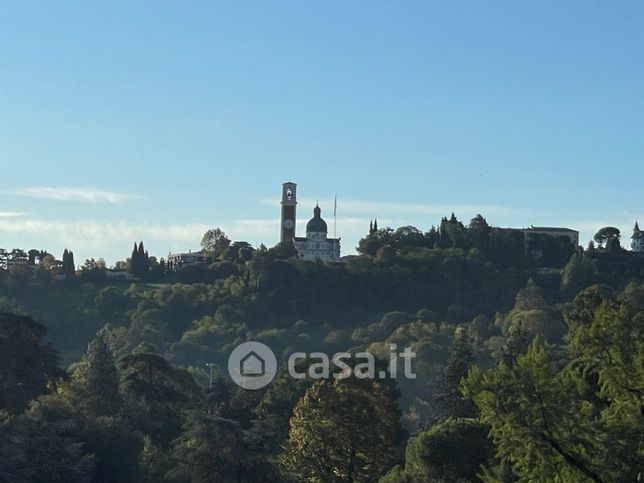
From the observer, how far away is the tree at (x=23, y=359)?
5803 centimetres

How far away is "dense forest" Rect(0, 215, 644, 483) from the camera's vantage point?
24.8 metres

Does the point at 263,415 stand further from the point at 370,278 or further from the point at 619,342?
the point at 370,278

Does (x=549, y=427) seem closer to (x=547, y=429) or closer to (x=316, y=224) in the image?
(x=547, y=429)

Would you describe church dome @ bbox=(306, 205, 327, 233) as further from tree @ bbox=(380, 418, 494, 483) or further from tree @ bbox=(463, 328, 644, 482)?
tree @ bbox=(463, 328, 644, 482)

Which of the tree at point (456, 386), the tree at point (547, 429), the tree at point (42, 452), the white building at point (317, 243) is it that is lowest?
the tree at point (42, 452)

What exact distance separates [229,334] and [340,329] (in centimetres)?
1178

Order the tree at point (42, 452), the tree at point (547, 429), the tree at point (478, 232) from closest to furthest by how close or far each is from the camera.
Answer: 1. the tree at point (547, 429)
2. the tree at point (42, 452)
3. the tree at point (478, 232)

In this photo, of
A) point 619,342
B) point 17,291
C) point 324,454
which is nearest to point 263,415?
point 324,454

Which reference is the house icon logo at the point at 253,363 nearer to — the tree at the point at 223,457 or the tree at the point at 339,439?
the tree at the point at 339,439

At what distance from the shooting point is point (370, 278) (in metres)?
158

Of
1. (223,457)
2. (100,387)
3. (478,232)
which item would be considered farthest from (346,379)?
(478,232)

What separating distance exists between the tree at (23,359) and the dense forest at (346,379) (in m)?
0.08

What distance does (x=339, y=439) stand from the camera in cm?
4650

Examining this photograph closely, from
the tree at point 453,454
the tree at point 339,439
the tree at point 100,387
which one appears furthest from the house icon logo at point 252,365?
the tree at point 453,454
